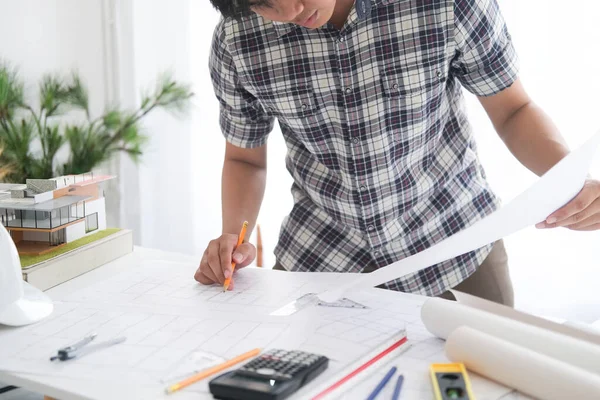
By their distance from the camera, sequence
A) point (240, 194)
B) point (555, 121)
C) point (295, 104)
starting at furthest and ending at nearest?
point (555, 121)
point (240, 194)
point (295, 104)

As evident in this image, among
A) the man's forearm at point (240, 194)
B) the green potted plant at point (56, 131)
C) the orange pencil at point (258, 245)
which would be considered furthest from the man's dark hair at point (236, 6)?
the orange pencil at point (258, 245)

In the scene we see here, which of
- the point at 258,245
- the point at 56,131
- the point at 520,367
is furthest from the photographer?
the point at 258,245

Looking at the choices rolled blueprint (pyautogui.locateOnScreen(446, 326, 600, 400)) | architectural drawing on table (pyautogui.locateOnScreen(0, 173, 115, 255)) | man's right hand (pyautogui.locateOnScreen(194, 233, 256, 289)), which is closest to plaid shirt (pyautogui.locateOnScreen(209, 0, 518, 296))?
man's right hand (pyautogui.locateOnScreen(194, 233, 256, 289))

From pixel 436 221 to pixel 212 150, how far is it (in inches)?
60.5

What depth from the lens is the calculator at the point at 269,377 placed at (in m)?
0.68

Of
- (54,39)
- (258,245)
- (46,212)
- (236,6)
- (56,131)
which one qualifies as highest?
(54,39)

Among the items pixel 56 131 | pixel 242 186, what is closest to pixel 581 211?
pixel 242 186

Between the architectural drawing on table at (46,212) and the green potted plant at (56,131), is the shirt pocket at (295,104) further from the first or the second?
the green potted plant at (56,131)

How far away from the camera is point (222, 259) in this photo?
43.2 inches

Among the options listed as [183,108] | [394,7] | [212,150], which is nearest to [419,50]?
[394,7]

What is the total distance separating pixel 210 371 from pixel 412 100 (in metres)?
0.60

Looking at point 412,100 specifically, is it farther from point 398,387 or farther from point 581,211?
point 398,387

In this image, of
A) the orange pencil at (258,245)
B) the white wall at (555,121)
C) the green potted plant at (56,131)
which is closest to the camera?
the white wall at (555,121)

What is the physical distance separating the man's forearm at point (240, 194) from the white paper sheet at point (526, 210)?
473mm
